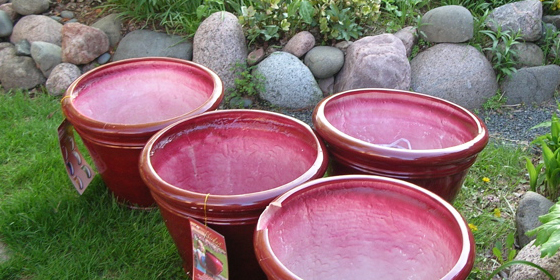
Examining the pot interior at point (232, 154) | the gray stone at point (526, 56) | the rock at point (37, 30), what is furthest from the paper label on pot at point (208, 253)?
the rock at point (37, 30)

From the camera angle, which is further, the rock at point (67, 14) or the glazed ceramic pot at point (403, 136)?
the rock at point (67, 14)

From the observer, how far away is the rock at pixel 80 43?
11.4ft

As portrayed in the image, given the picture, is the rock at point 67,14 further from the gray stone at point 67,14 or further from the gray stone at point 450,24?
the gray stone at point 450,24

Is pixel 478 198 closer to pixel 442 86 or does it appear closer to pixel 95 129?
pixel 442 86

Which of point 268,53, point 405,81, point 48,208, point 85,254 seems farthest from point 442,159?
point 268,53

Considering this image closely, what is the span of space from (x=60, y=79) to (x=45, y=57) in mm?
242

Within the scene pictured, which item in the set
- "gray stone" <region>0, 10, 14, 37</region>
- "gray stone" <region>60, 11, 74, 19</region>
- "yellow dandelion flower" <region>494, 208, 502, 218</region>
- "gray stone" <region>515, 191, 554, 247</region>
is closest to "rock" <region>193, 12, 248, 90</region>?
"gray stone" <region>60, 11, 74, 19</region>

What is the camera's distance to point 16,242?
201cm

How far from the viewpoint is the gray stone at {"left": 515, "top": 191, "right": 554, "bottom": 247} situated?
1.96 meters

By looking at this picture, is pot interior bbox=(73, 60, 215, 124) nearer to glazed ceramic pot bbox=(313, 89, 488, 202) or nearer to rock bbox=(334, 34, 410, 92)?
glazed ceramic pot bbox=(313, 89, 488, 202)

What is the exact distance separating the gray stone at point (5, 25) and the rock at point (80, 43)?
22.5 inches

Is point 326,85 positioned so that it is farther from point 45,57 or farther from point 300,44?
point 45,57

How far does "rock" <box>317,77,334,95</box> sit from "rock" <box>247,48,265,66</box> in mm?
398

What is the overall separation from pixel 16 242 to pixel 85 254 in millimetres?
308
